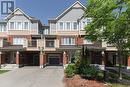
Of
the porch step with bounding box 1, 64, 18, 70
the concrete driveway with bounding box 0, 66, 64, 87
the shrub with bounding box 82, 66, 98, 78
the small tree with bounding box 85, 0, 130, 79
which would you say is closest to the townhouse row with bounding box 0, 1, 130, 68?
the porch step with bounding box 1, 64, 18, 70

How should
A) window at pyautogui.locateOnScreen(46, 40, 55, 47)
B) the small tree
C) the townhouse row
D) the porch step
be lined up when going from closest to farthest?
the small tree → the porch step → window at pyautogui.locateOnScreen(46, 40, 55, 47) → the townhouse row

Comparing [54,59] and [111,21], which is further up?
[111,21]

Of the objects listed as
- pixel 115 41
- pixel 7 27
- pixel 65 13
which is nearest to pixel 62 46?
pixel 65 13

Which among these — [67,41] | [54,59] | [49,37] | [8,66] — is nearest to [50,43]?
[67,41]

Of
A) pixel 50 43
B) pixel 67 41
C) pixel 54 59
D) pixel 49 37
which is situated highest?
pixel 49 37

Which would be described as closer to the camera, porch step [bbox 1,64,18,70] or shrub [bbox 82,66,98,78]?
shrub [bbox 82,66,98,78]

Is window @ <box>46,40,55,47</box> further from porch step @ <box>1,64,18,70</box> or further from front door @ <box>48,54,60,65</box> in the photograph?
porch step @ <box>1,64,18,70</box>

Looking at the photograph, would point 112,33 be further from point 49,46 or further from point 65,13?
point 65,13

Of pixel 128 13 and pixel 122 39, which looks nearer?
pixel 128 13

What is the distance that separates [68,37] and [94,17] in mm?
28186

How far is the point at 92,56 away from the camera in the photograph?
57.5 metres

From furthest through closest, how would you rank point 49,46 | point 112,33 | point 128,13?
point 49,46, point 112,33, point 128,13

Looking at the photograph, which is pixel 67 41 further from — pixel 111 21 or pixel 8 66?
pixel 111 21

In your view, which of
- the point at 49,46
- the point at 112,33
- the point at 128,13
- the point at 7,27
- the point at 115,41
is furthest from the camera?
the point at 7,27
